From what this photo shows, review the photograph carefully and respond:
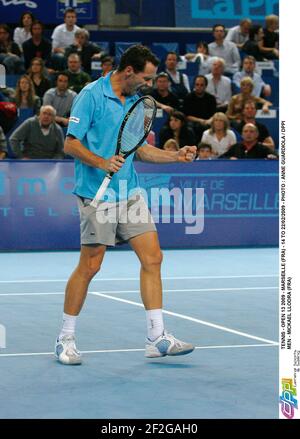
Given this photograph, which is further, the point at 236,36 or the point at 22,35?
the point at 236,36

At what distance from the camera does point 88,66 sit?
18.7m

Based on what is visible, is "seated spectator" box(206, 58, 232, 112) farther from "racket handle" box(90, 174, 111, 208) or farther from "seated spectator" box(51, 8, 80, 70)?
"racket handle" box(90, 174, 111, 208)

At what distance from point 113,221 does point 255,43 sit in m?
14.0

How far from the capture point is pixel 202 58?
19719mm

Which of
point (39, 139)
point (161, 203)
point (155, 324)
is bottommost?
point (161, 203)

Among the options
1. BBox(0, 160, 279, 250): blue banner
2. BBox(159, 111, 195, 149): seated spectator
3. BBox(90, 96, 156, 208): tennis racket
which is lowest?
BBox(0, 160, 279, 250): blue banner

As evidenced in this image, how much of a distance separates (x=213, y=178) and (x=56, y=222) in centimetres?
224

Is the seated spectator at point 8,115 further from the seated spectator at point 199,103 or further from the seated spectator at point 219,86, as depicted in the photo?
the seated spectator at point 219,86

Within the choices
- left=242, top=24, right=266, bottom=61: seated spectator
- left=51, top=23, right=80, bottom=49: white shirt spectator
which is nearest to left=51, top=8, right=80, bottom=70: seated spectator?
left=51, top=23, right=80, bottom=49: white shirt spectator

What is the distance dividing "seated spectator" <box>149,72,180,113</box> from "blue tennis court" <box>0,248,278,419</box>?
4.90m

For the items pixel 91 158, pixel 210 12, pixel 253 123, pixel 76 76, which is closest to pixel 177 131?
pixel 253 123

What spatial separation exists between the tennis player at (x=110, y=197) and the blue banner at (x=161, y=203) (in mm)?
7274

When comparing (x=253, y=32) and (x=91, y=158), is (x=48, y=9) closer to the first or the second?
(x=253, y=32)

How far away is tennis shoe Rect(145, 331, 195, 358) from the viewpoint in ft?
24.7
